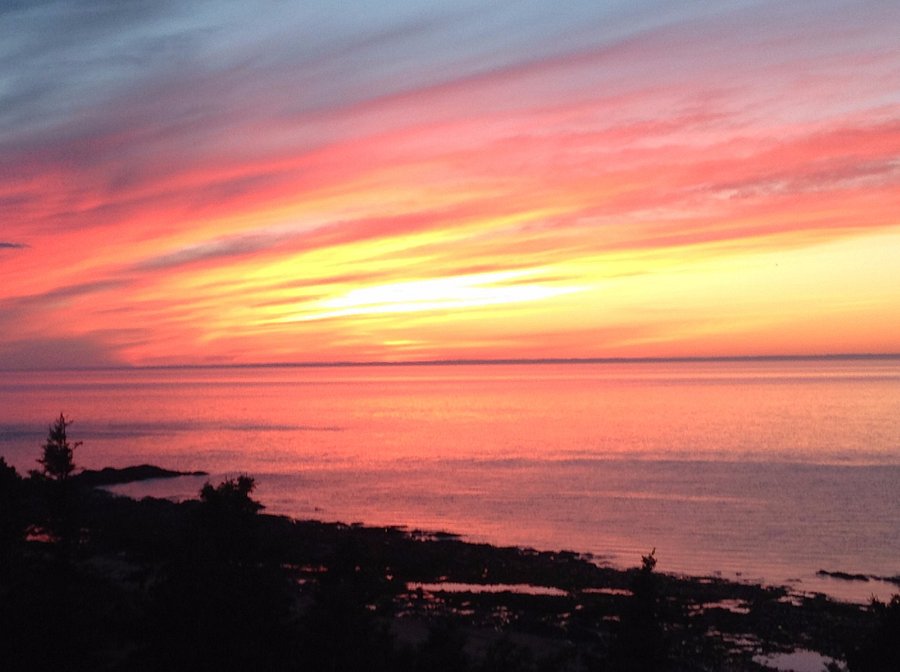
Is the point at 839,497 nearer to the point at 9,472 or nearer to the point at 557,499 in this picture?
the point at 557,499

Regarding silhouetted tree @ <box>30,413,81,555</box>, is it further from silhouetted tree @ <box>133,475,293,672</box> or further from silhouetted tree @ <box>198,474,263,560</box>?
silhouetted tree @ <box>133,475,293,672</box>

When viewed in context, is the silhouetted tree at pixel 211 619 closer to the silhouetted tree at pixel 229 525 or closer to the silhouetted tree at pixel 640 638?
the silhouetted tree at pixel 229 525

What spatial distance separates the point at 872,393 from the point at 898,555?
563 ft

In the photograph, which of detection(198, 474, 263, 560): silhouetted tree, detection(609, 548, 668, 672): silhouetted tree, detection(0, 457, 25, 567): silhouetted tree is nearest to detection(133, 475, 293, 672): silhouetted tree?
detection(198, 474, 263, 560): silhouetted tree

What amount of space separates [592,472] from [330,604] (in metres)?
62.7

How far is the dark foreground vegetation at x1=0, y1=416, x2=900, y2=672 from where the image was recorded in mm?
16156

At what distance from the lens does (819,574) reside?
4003 cm

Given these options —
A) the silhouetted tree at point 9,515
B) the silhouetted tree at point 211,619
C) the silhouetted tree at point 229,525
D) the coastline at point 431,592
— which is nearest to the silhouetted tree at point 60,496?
the coastline at point 431,592

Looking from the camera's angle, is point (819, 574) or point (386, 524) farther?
point (386, 524)

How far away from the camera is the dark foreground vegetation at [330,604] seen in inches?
636

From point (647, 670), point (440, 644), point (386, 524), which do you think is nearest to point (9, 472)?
point (440, 644)

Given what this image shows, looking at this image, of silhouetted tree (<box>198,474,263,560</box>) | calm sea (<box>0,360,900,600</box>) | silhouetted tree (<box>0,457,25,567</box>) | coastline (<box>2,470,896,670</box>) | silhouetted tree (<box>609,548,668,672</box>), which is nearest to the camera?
silhouetted tree (<box>609,548,668,672</box>)

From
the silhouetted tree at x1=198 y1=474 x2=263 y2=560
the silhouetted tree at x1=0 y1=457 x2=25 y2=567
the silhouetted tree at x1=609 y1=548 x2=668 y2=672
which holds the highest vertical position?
the silhouetted tree at x1=198 y1=474 x2=263 y2=560

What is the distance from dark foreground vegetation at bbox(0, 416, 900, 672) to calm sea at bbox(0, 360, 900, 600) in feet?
22.3
